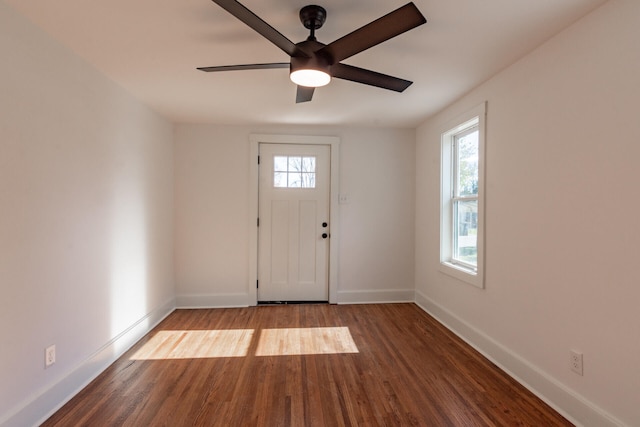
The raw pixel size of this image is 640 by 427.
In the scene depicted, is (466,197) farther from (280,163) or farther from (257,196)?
(257,196)

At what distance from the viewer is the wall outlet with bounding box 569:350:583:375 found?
5.69 feet

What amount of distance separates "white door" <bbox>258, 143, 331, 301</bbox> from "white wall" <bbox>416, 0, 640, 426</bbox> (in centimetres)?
191

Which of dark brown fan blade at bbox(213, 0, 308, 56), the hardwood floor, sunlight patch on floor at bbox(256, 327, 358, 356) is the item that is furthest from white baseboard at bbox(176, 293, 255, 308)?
dark brown fan blade at bbox(213, 0, 308, 56)

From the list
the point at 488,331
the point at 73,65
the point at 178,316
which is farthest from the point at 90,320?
the point at 488,331

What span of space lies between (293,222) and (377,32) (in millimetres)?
2758

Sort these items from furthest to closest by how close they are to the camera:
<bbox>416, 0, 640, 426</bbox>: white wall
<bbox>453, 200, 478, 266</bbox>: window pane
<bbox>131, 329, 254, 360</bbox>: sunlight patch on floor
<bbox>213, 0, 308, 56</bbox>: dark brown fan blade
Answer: <bbox>453, 200, 478, 266</bbox>: window pane → <bbox>131, 329, 254, 360</bbox>: sunlight patch on floor → <bbox>416, 0, 640, 426</bbox>: white wall → <bbox>213, 0, 308, 56</bbox>: dark brown fan blade

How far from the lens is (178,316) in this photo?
11.4 feet

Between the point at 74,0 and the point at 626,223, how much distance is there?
290 centimetres

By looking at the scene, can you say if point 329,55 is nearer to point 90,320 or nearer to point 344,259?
point 90,320

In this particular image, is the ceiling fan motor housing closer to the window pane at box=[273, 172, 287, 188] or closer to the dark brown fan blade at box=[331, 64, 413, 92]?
the dark brown fan blade at box=[331, 64, 413, 92]

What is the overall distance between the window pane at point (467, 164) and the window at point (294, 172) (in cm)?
168

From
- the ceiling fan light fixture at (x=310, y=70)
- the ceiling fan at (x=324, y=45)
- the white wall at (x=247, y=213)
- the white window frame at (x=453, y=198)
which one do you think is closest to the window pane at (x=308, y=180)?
the white wall at (x=247, y=213)

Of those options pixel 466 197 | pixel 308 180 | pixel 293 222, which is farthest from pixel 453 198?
pixel 293 222

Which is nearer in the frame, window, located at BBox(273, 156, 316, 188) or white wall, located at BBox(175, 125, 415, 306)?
white wall, located at BBox(175, 125, 415, 306)
